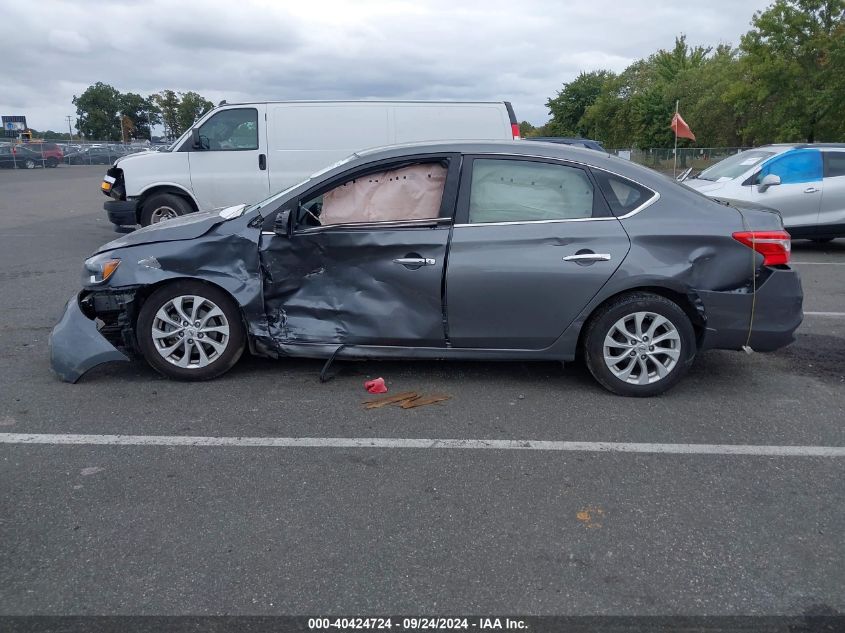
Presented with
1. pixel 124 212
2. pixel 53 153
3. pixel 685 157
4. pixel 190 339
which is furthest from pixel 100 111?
pixel 190 339

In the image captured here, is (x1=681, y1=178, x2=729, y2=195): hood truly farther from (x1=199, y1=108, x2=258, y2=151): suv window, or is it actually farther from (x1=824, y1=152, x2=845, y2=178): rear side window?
(x1=199, y1=108, x2=258, y2=151): suv window

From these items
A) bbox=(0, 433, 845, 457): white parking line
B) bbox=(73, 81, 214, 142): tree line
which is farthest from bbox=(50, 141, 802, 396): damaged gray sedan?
bbox=(73, 81, 214, 142): tree line

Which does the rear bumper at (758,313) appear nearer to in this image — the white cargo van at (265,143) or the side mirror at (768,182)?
the white cargo van at (265,143)

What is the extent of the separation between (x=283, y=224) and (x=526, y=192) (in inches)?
65.5

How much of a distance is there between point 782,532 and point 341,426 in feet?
8.01

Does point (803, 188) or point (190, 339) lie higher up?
point (803, 188)

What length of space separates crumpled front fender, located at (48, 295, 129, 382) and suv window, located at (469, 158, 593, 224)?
2707 millimetres

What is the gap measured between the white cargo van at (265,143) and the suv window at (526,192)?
227 inches

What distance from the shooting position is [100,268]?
17.0ft

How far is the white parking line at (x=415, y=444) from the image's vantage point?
4.24m

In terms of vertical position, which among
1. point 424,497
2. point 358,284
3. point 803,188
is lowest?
point 424,497

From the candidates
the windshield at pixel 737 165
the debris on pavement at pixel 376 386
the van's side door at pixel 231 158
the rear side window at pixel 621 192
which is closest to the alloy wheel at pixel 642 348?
the rear side window at pixel 621 192

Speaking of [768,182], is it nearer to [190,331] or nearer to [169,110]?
[190,331]

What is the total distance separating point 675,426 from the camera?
461 cm
